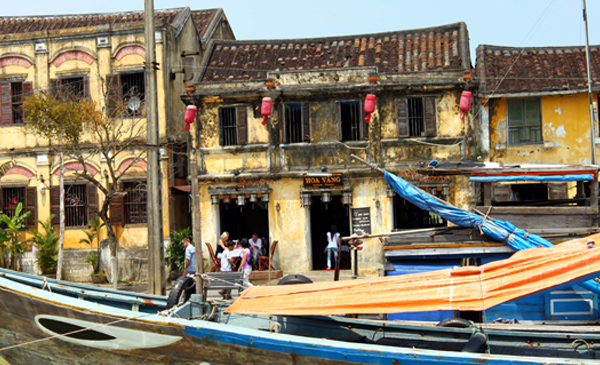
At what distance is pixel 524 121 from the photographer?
18.7m

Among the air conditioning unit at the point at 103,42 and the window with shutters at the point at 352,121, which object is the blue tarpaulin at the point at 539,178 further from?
the air conditioning unit at the point at 103,42

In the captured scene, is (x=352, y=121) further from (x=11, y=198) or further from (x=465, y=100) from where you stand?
(x=11, y=198)

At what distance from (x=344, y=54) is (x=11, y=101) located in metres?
11.9

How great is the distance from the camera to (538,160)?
18562mm

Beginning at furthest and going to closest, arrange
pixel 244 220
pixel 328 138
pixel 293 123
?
pixel 244 220 < pixel 293 123 < pixel 328 138

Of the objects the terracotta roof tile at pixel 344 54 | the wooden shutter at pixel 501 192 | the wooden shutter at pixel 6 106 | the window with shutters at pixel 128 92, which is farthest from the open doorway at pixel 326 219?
the wooden shutter at pixel 6 106

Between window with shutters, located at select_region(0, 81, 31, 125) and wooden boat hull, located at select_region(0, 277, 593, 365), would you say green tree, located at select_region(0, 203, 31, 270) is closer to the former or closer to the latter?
window with shutters, located at select_region(0, 81, 31, 125)

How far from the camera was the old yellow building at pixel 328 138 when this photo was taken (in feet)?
60.3

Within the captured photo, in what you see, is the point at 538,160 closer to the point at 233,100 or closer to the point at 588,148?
the point at 588,148

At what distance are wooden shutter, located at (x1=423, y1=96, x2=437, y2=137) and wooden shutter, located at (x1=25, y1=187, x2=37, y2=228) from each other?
44.4 ft

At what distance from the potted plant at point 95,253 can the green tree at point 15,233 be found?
2.11 m

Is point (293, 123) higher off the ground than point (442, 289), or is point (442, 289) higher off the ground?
point (293, 123)

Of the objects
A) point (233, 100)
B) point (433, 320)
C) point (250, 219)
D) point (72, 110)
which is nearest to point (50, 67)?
point (72, 110)

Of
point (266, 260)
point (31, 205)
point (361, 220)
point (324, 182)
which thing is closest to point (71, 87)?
point (31, 205)
